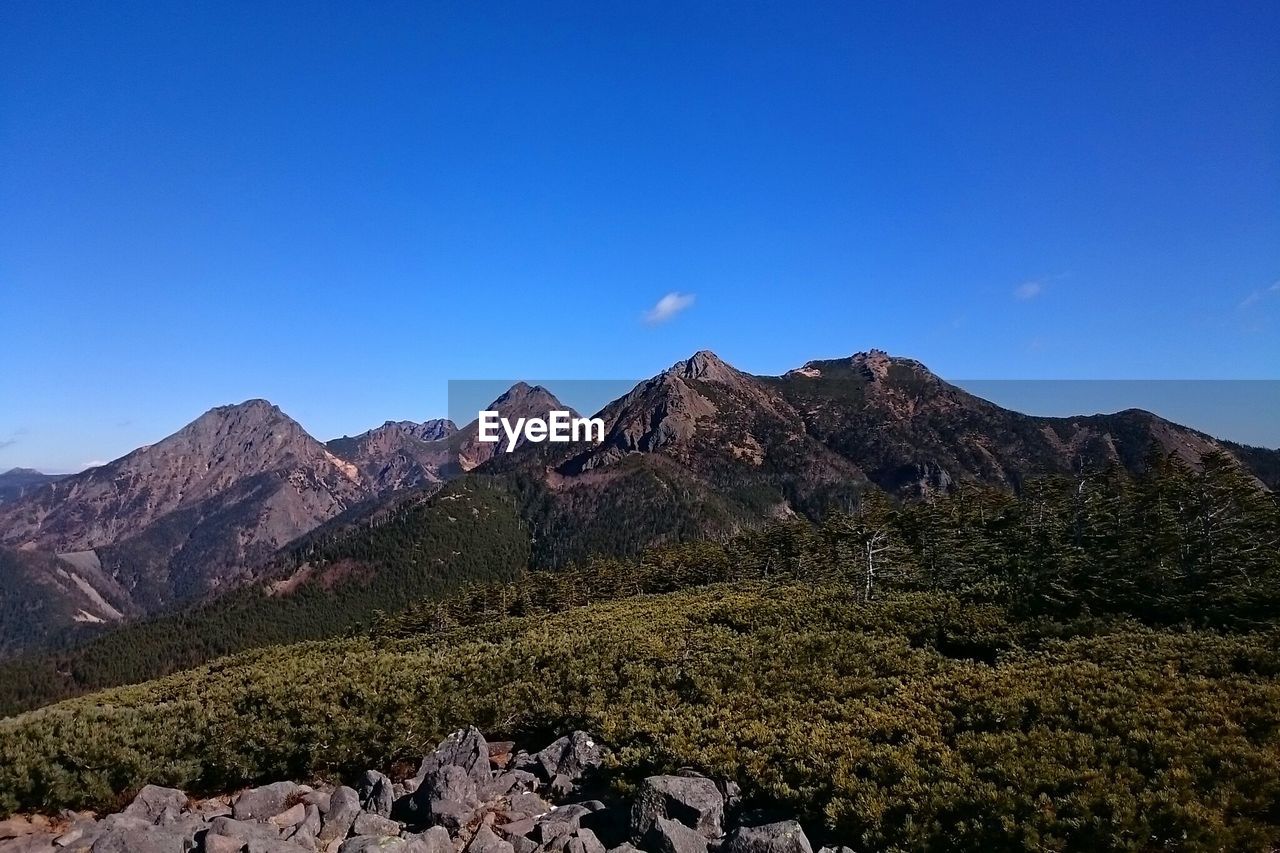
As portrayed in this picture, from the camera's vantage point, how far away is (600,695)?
18.3m

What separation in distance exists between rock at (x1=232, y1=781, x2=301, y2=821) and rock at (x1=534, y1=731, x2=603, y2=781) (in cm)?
519

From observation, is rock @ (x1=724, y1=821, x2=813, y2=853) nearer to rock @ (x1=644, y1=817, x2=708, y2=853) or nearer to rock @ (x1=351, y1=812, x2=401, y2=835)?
rock @ (x1=644, y1=817, x2=708, y2=853)

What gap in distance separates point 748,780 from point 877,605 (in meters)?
19.0

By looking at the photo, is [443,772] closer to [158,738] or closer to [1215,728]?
[158,738]

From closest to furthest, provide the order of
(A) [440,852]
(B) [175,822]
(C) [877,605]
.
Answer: (A) [440,852]
(B) [175,822]
(C) [877,605]

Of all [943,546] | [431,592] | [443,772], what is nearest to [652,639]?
[443,772]

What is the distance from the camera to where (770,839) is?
420 inches

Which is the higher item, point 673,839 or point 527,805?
point 673,839

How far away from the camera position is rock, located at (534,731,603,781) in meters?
14.5

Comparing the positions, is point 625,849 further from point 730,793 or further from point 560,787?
point 560,787

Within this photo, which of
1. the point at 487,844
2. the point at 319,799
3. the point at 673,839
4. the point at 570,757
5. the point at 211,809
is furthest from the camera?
the point at 570,757

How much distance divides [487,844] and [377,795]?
329cm

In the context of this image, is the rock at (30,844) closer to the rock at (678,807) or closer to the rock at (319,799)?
the rock at (319,799)

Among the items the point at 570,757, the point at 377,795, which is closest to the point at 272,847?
the point at 377,795
